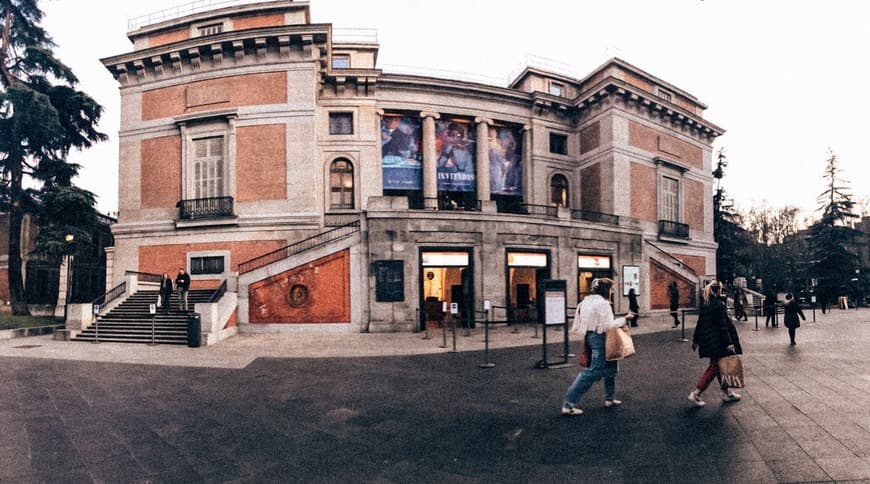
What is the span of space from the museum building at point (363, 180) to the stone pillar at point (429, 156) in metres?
0.08

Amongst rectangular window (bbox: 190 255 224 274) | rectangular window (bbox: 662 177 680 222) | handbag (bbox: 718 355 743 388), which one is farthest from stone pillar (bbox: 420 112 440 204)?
handbag (bbox: 718 355 743 388)

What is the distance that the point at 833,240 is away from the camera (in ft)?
115

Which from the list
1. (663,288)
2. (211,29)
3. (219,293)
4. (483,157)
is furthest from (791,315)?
(211,29)

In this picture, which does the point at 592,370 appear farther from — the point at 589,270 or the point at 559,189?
the point at 559,189

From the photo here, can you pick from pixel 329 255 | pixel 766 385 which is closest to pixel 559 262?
pixel 329 255

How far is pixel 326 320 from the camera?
16172mm

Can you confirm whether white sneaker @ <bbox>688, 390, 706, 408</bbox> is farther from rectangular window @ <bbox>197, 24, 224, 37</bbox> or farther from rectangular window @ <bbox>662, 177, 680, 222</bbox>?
rectangular window @ <bbox>197, 24, 224, 37</bbox>

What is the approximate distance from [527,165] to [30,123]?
25.9 metres

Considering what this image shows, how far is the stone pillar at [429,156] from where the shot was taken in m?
24.2

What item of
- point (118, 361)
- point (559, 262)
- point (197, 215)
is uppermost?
point (197, 215)

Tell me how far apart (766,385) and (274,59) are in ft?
71.4

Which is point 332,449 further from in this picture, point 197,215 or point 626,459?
point 197,215

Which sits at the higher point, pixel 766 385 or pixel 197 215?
pixel 197 215

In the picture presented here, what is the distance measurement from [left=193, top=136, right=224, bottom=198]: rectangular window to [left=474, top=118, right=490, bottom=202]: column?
13.8 metres
